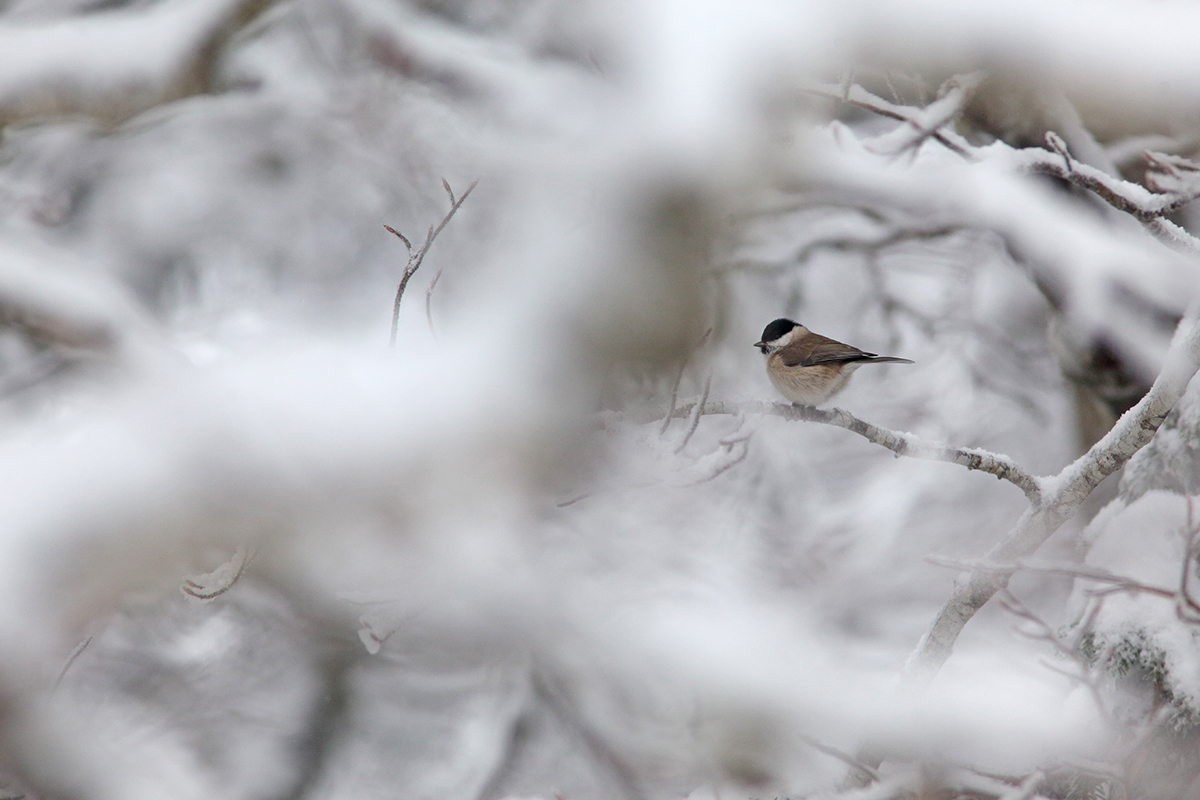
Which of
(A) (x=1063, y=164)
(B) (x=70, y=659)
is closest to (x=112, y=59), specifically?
(B) (x=70, y=659)

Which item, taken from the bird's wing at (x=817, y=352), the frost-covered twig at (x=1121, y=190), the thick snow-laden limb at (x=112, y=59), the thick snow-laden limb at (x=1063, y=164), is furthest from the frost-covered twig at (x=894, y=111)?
the thick snow-laden limb at (x=112, y=59)

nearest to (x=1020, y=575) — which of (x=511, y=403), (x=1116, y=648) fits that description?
(x=1116, y=648)

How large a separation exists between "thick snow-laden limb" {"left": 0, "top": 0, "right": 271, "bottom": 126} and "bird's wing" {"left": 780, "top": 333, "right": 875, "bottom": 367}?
1.41 m

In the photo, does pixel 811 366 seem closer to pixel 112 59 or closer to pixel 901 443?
pixel 901 443

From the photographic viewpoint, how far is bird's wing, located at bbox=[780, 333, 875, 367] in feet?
4.43

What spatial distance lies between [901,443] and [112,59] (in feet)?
5.88

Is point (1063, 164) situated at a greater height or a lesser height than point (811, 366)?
greater

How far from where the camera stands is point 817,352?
55.0 inches

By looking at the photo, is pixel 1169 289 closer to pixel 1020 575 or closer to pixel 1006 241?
pixel 1006 241

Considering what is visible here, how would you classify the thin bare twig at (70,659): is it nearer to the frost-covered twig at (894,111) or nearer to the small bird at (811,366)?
the small bird at (811,366)

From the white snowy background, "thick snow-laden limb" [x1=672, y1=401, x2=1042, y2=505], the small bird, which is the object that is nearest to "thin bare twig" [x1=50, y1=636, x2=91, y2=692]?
the white snowy background

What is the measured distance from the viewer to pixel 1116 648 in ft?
3.76

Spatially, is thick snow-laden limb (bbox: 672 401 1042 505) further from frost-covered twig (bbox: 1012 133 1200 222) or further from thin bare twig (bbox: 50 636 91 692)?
thin bare twig (bbox: 50 636 91 692)

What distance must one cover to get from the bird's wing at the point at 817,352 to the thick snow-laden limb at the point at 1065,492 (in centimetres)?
36
